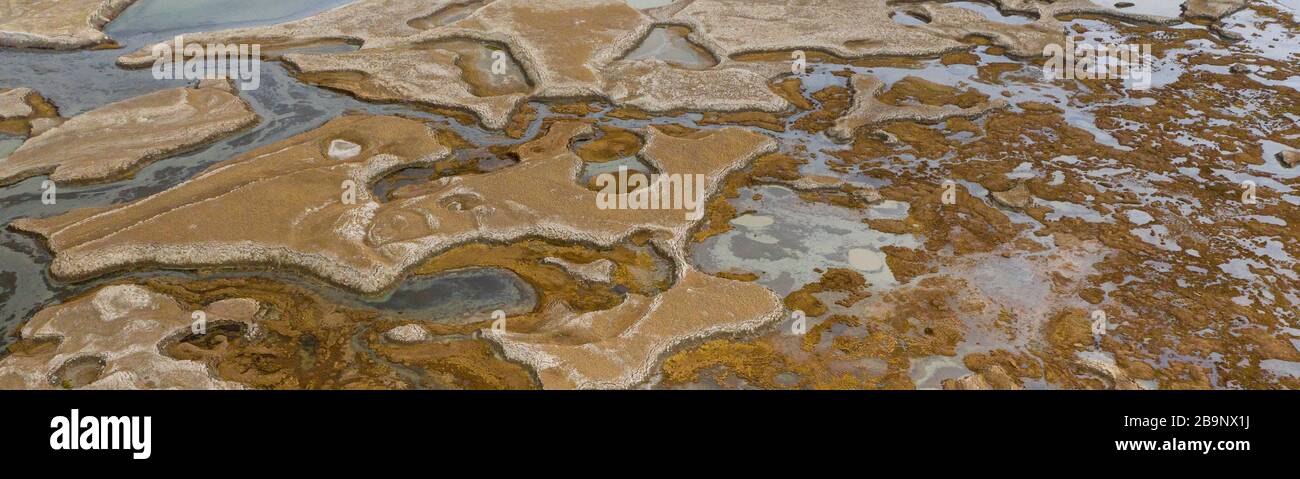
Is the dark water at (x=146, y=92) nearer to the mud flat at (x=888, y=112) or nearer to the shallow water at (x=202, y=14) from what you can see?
the shallow water at (x=202, y=14)

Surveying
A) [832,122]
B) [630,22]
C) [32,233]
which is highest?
[630,22]

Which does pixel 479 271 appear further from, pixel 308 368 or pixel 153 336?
pixel 153 336

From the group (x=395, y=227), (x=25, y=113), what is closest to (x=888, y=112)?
(x=395, y=227)

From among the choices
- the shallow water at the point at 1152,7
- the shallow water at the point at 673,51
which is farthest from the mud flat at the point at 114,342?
the shallow water at the point at 1152,7

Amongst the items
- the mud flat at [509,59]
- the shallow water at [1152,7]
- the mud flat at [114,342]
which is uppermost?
the shallow water at [1152,7]

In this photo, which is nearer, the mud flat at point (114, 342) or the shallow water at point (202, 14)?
the mud flat at point (114, 342)

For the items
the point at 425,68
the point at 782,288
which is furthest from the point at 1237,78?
the point at 425,68
